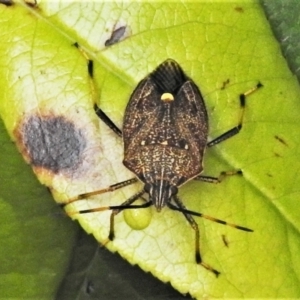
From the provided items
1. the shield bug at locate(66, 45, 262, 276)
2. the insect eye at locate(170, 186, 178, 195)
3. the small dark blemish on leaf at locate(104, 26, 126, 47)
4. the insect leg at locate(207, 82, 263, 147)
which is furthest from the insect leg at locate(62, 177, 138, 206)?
the small dark blemish on leaf at locate(104, 26, 126, 47)

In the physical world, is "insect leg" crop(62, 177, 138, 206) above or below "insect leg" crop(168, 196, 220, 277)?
above

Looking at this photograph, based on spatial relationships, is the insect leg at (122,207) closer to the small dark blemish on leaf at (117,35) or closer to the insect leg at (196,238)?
the insect leg at (196,238)

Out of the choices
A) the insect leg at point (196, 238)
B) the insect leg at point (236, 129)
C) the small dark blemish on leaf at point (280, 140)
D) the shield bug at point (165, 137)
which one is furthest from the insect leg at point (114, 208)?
the small dark blemish on leaf at point (280, 140)

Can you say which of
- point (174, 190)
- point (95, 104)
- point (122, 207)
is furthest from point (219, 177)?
point (95, 104)

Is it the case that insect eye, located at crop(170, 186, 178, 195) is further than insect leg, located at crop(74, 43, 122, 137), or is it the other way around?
insect eye, located at crop(170, 186, 178, 195)

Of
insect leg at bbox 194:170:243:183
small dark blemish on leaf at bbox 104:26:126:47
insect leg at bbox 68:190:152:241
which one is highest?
small dark blemish on leaf at bbox 104:26:126:47

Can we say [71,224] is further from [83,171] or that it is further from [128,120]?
[128,120]

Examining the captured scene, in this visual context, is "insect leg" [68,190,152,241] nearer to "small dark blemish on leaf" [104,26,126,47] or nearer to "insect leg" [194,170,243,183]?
"insect leg" [194,170,243,183]

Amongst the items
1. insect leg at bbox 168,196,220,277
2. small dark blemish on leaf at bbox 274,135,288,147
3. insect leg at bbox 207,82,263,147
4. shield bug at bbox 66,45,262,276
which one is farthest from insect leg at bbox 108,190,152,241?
small dark blemish on leaf at bbox 274,135,288,147

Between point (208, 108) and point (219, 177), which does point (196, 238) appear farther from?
point (208, 108)
